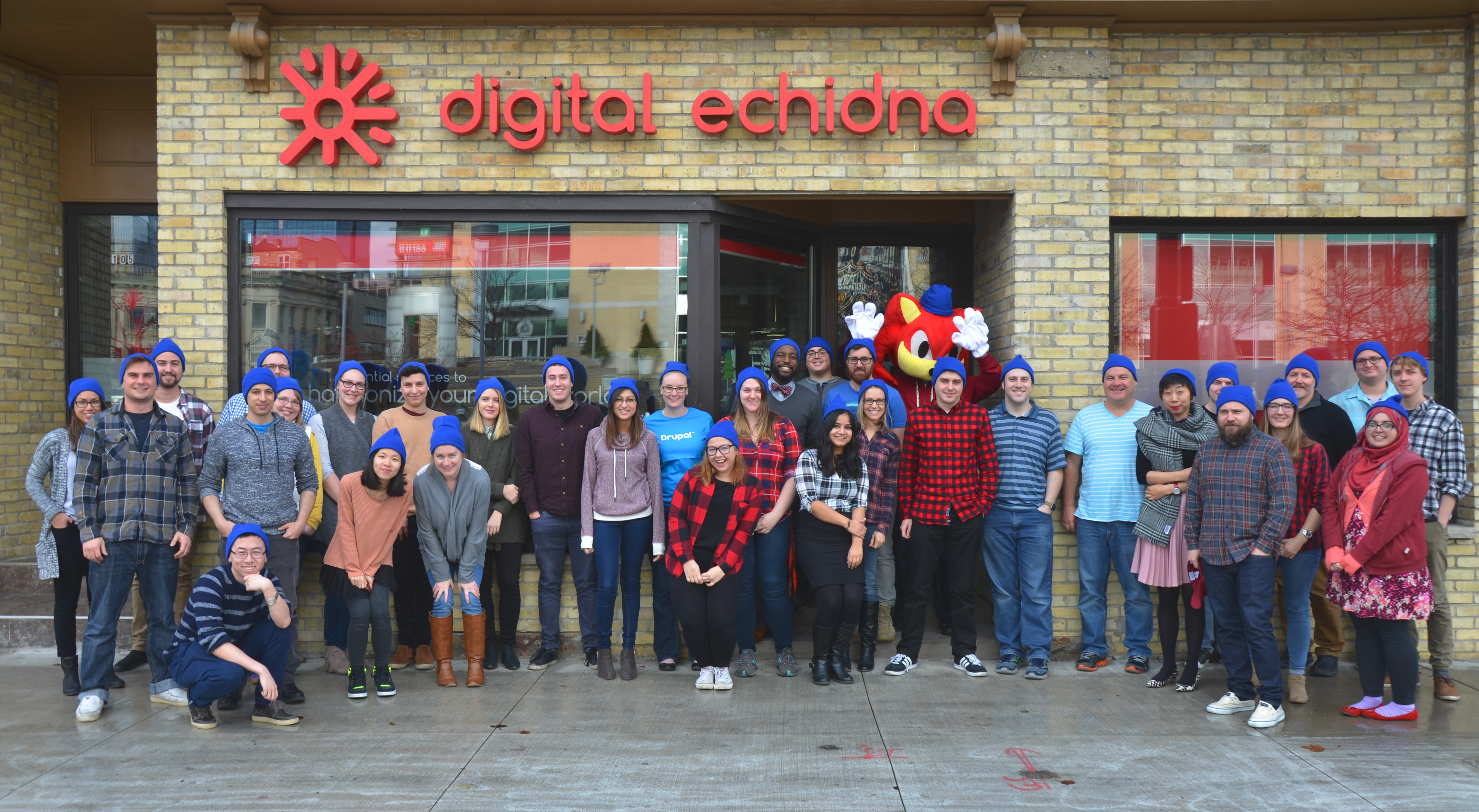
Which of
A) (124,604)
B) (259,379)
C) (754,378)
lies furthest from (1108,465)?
(124,604)

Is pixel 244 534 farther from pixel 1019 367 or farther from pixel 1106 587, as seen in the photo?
pixel 1106 587

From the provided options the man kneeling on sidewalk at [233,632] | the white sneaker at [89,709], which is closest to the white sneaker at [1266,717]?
the man kneeling on sidewalk at [233,632]

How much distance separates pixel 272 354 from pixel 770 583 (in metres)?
3.49

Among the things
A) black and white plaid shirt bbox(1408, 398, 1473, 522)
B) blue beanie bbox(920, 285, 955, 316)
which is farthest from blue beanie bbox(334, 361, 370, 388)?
black and white plaid shirt bbox(1408, 398, 1473, 522)

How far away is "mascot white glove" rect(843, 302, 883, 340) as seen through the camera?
23.8ft

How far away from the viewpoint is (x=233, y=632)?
17.1 ft

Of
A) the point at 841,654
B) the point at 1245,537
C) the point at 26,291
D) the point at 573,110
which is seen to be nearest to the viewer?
the point at 1245,537

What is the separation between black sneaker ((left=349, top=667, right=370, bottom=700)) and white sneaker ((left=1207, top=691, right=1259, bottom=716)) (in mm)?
4734

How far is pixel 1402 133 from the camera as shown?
7.01m

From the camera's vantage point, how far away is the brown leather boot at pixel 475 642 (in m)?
6.03

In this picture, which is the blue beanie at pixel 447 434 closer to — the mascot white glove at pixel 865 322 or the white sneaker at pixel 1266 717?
the mascot white glove at pixel 865 322

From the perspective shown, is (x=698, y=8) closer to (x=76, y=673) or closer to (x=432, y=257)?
(x=432, y=257)

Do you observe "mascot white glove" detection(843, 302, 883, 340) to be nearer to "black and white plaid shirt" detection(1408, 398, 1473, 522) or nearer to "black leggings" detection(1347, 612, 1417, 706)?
"black and white plaid shirt" detection(1408, 398, 1473, 522)

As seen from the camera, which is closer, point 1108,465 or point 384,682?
point 384,682
